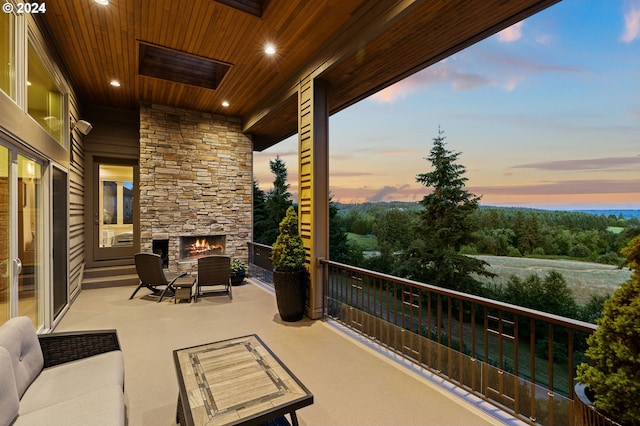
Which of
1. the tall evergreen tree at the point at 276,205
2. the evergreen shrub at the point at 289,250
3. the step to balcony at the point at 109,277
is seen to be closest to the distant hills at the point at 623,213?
the evergreen shrub at the point at 289,250

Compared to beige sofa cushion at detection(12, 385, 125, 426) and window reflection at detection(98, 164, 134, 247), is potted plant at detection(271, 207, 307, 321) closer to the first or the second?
beige sofa cushion at detection(12, 385, 125, 426)

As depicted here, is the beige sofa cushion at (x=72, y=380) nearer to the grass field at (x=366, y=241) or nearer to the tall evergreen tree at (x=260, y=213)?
the grass field at (x=366, y=241)

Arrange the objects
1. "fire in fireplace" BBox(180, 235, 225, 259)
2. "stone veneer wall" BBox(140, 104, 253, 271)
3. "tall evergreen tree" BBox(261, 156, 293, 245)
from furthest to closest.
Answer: "tall evergreen tree" BBox(261, 156, 293, 245) < "fire in fireplace" BBox(180, 235, 225, 259) < "stone veneer wall" BBox(140, 104, 253, 271)

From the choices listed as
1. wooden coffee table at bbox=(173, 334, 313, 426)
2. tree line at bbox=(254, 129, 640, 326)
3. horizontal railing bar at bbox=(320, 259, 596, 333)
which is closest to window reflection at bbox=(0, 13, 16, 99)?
wooden coffee table at bbox=(173, 334, 313, 426)

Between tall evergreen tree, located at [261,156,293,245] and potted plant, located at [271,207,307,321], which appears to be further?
tall evergreen tree, located at [261,156,293,245]

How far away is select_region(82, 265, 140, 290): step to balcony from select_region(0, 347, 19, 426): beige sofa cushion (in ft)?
17.3

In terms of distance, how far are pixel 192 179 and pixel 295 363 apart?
5110mm

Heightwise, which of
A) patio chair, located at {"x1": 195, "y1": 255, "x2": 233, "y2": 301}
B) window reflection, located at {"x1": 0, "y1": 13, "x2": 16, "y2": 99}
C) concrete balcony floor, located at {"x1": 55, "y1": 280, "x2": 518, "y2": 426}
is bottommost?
concrete balcony floor, located at {"x1": 55, "y1": 280, "x2": 518, "y2": 426}

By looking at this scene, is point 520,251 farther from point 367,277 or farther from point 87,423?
point 87,423

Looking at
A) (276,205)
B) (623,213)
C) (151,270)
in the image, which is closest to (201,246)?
(151,270)

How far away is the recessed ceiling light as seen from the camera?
3.95 m

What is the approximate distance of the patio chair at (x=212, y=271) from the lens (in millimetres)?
5266

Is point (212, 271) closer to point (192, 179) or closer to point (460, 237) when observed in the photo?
point (192, 179)

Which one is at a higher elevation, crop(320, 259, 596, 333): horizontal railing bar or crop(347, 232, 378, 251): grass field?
crop(320, 259, 596, 333): horizontal railing bar
